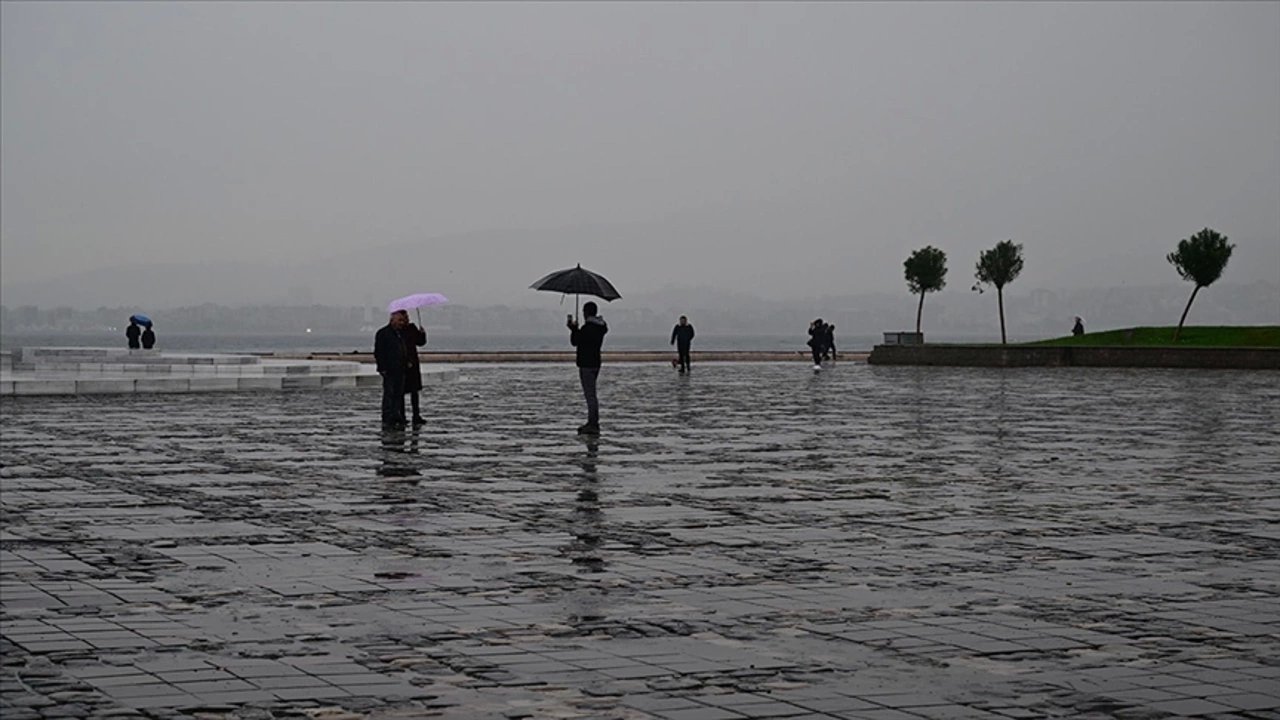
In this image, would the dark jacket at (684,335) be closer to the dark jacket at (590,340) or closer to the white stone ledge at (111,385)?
the white stone ledge at (111,385)

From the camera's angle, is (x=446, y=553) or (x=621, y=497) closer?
(x=446, y=553)

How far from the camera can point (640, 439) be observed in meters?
20.3

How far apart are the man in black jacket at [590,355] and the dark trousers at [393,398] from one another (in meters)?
2.27

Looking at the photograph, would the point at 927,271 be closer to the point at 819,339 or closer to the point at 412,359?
the point at 819,339

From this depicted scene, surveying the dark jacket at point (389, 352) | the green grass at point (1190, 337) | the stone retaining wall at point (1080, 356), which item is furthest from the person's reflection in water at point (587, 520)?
the green grass at point (1190, 337)

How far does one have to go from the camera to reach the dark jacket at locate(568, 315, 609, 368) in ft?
68.7

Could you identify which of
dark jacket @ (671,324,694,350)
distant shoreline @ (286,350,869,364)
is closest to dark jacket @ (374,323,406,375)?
dark jacket @ (671,324,694,350)

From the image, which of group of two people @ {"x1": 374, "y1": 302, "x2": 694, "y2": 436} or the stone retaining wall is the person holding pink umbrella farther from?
the stone retaining wall

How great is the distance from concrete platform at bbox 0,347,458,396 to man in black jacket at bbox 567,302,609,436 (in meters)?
12.5

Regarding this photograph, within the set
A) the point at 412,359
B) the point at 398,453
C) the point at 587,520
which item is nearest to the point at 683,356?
the point at 412,359

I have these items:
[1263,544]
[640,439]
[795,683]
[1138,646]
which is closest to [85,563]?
[795,683]

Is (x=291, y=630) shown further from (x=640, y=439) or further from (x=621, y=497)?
(x=640, y=439)

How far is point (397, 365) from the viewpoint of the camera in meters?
21.4

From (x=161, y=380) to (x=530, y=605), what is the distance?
976 inches
